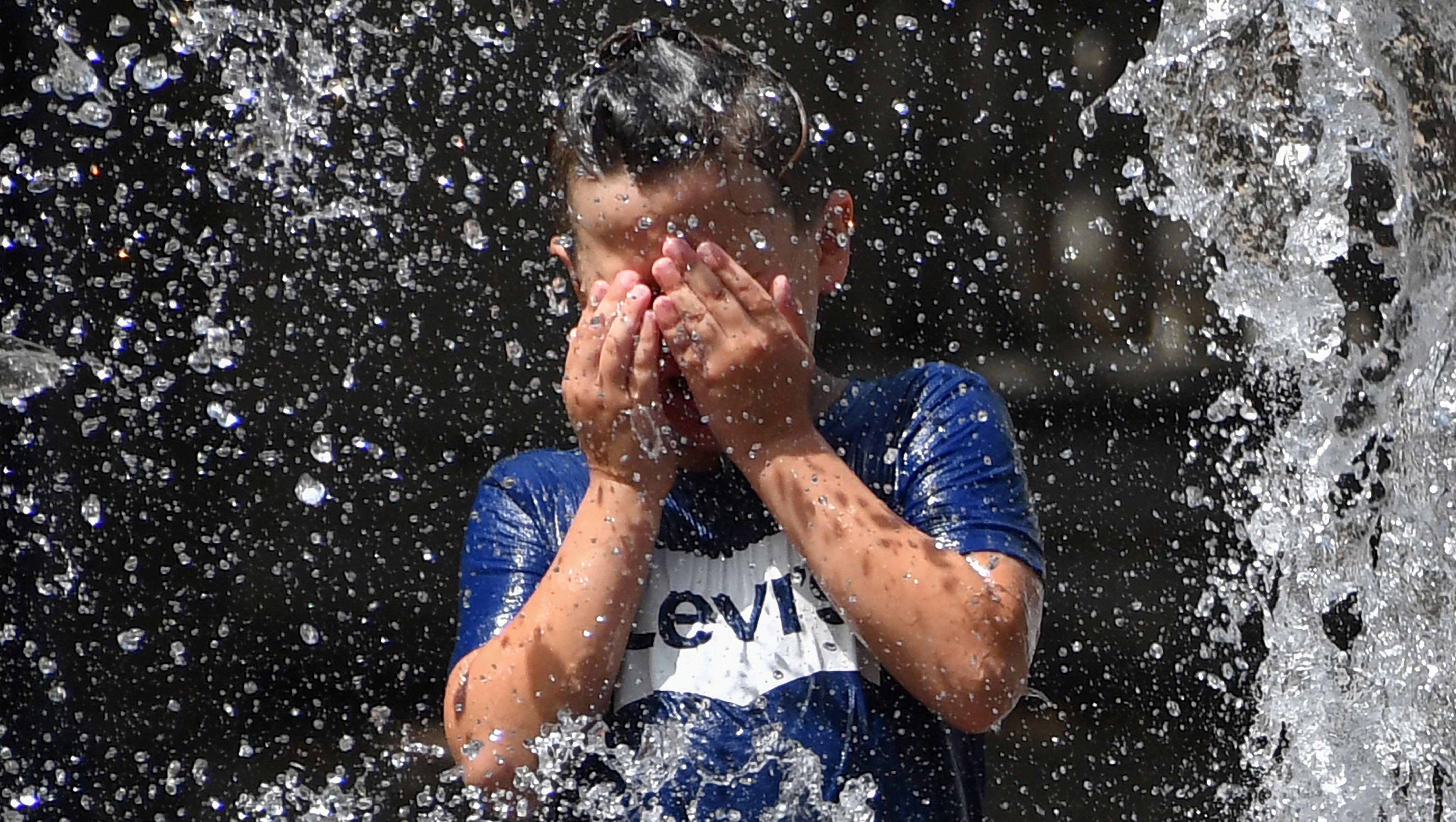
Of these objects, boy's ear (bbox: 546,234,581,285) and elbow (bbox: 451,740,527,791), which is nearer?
elbow (bbox: 451,740,527,791)

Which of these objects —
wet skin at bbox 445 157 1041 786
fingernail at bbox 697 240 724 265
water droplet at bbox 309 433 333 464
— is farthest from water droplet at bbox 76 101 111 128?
fingernail at bbox 697 240 724 265

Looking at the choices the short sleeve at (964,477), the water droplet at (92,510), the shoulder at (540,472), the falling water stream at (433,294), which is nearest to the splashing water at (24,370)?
the falling water stream at (433,294)

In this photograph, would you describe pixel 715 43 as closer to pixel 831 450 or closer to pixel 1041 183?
pixel 831 450

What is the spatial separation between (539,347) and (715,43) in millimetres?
1534

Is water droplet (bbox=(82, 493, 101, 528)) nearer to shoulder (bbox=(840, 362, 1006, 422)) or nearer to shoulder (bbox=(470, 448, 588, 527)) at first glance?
shoulder (bbox=(470, 448, 588, 527))

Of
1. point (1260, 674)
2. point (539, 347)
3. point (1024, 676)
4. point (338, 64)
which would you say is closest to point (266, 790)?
point (539, 347)

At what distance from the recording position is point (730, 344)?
1.28 meters

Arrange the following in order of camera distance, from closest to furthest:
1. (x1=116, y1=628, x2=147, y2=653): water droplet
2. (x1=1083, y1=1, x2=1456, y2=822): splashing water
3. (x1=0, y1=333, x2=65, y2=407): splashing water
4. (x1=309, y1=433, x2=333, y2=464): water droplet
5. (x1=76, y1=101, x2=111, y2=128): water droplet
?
(x1=1083, y1=1, x2=1456, y2=822): splashing water → (x1=0, y1=333, x2=65, y2=407): splashing water → (x1=76, y1=101, x2=111, y2=128): water droplet → (x1=116, y1=628, x2=147, y2=653): water droplet → (x1=309, y1=433, x2=333, y2=464): water droplet

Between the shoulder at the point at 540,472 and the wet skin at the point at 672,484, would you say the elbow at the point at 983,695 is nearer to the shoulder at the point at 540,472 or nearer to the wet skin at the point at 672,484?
the wet skin at the point at 672,484

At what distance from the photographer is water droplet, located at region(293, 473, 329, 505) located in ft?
9.98

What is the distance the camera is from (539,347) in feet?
Result: 9.66

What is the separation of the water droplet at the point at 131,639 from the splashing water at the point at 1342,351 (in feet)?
6.28

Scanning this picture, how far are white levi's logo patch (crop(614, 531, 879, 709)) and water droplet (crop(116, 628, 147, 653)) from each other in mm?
1907

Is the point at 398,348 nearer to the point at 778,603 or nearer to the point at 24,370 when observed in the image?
the point at 24,370
